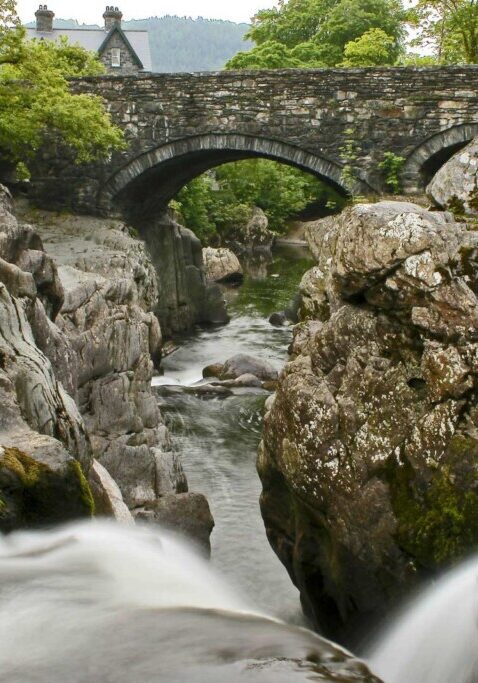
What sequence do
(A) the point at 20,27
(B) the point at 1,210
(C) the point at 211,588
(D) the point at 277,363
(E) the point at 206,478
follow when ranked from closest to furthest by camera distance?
(C) the point at 211,588 → (B) the point at 1,210 → (E) the point at 206,478 → (A) the point at 20,27 → (D) the point at 277,363

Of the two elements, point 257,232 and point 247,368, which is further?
point 257,232

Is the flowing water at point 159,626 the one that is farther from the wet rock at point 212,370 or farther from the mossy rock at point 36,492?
the wet rock at point 212,370

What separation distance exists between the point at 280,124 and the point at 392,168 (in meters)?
3.19

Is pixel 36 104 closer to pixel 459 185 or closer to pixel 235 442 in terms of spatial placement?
pixel 235 442

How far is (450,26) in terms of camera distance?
31094mm

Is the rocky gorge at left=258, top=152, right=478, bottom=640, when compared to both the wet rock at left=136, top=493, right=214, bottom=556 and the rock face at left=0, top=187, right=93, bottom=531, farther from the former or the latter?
the rock face at left=0, top=187, right=93, bottom=531

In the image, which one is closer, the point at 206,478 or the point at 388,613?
the point at 388,613

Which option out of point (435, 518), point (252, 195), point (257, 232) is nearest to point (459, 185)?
→ point (435, 518)

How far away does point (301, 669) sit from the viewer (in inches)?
194

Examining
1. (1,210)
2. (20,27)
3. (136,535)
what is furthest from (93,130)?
(136,535)

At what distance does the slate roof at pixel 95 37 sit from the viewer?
54.4 meters

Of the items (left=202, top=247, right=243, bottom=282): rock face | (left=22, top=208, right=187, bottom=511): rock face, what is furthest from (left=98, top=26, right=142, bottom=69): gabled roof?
(left=22, top=208, right=187, bottom=511): rock face

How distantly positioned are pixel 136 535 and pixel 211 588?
0.78 meters

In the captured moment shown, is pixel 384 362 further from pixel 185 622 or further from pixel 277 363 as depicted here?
pixel 277 363
